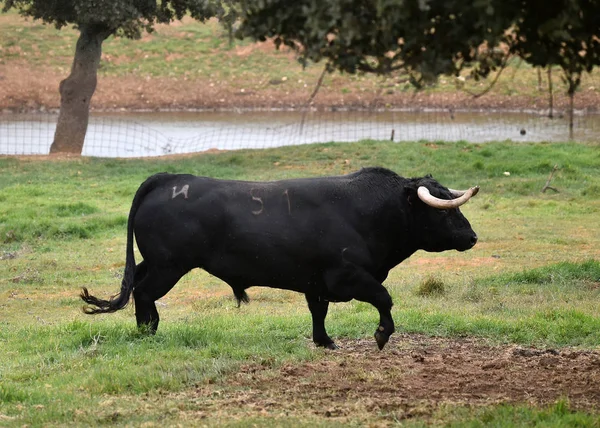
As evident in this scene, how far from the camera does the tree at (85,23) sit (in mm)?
23844

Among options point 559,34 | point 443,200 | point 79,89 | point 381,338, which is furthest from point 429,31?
point 79,89

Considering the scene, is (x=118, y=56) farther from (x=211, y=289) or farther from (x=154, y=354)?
(x=154, y=354)

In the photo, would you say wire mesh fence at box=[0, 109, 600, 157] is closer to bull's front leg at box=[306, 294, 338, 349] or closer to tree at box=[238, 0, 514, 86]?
bull's front leg at box=[306, 294, 338, 349]

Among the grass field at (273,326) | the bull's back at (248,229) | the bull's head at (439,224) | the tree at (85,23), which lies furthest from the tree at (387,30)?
the tree at (85,23)

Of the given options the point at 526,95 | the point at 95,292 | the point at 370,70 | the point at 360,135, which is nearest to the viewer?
the point at 370,70

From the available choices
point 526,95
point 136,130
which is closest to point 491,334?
point 136,130

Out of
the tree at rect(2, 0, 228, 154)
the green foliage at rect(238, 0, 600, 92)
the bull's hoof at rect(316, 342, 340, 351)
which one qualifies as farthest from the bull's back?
the tree at rect(2, 0, 228, 154)

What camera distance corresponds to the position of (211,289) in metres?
13.4

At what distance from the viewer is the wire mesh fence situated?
106 feet

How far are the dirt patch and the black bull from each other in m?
0.54

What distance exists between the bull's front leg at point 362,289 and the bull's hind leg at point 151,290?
144cm

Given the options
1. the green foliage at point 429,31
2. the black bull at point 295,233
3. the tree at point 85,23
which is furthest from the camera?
the tree at point 85,23

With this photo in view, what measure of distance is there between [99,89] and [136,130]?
8774 millimetres

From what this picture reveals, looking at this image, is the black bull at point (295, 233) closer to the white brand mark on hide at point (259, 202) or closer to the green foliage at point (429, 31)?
the white brand mark on hide at point (259, 202)
